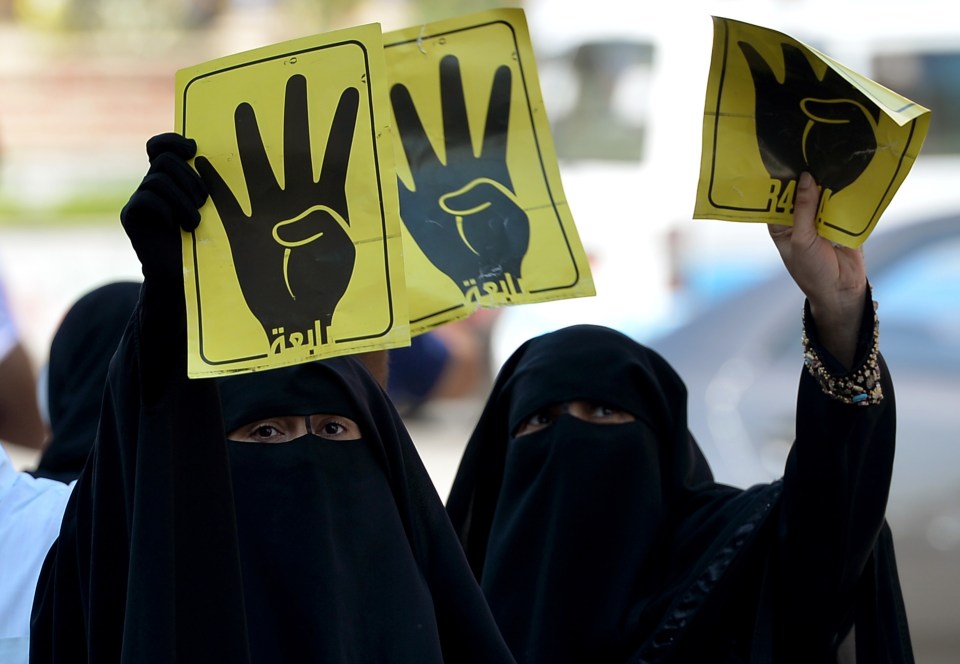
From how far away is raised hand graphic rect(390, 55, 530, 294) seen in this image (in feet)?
8.20

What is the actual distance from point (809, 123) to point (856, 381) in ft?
1.40

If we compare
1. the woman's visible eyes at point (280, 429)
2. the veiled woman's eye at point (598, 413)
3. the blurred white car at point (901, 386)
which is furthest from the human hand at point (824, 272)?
the blurred white car at point (901, 386)

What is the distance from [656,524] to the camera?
2.89 m

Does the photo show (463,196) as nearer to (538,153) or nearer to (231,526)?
(538,153)

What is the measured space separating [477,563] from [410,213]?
2.89ft

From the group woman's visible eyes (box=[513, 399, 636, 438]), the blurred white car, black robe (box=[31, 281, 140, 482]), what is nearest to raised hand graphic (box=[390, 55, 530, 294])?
woman's visible eyes (box=[513, 399, 636, 438])

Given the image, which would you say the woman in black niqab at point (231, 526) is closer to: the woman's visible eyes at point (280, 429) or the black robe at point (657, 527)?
the woman's visible eyes at point (280, 429)

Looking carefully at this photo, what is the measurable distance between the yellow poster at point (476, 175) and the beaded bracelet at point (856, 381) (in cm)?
39

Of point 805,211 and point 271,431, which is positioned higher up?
point 805,211

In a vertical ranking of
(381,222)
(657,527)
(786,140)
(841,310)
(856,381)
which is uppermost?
(786,140)

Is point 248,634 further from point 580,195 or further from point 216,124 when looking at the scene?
point 580,195

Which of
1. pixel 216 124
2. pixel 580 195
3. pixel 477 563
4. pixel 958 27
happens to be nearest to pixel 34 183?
pixel 580 195

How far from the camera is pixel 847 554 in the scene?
8.26 feet

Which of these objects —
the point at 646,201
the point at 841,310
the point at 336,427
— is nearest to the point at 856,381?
the point at 841,310
